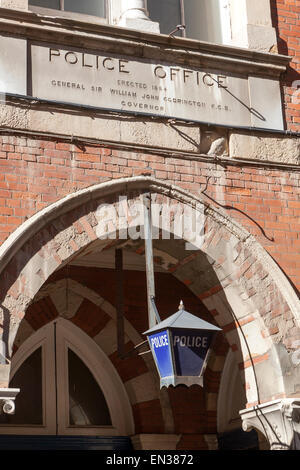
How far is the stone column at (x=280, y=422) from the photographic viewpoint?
7418mm

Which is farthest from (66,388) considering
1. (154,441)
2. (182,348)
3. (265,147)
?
(265,147)

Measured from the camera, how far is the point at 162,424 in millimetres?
9203

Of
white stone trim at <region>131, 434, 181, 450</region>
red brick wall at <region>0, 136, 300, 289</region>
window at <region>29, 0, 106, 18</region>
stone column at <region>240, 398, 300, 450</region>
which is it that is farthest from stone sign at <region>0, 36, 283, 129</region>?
white stone trim at <region>131, 434, 181, 450</region>

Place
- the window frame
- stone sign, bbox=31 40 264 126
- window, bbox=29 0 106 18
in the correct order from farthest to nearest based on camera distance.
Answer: window, bbox=29 0 106 18 → the window frame → stone sign, bbox=31 40 264 126

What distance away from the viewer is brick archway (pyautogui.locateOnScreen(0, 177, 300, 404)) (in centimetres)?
731

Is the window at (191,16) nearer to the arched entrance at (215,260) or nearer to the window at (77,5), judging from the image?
the window at (77,5)

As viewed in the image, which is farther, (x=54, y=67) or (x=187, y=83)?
(x=187, y=83)

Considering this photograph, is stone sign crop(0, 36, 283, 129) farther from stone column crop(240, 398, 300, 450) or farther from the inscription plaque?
stone column crop(240, 398, 300, 450)

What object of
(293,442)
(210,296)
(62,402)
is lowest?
(293,442)

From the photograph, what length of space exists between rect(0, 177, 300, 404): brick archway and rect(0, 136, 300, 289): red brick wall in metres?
0.13

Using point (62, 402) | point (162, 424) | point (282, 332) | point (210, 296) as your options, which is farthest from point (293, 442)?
point (62, 402)

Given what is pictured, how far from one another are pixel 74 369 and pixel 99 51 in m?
3.29

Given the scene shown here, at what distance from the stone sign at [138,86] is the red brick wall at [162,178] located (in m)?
0.44
